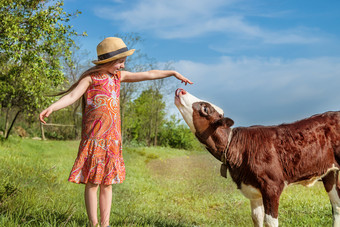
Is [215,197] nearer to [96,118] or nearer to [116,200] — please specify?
[116,200]

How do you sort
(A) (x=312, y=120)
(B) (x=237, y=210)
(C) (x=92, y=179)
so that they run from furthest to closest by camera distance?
(B) (x=237, y=210) → (A) (x=312, y=120) → (C) (x=92, y=179)

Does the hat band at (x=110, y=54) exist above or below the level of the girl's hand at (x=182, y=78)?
above

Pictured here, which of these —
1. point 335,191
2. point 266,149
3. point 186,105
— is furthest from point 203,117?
point 335,191

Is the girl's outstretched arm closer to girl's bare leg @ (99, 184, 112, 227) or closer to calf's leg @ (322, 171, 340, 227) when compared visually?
girl's bare leg @ (99, 184, 112, 227)

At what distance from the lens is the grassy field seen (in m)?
4.97

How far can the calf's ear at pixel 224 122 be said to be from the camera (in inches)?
159

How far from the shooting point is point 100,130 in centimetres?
410

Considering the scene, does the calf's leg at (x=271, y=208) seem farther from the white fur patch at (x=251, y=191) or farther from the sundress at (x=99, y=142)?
the sundress at (x=99, y=142)

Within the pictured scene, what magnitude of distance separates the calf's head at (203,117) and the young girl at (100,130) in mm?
831

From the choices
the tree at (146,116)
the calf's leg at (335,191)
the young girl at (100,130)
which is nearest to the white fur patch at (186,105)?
the young girl at (100,130)

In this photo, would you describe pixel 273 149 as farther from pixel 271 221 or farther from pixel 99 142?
pixel 99 142

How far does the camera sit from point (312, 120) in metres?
4.62

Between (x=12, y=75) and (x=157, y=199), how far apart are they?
10.1 metres

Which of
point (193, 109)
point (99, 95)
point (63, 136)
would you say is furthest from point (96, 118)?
point (63, 136)
